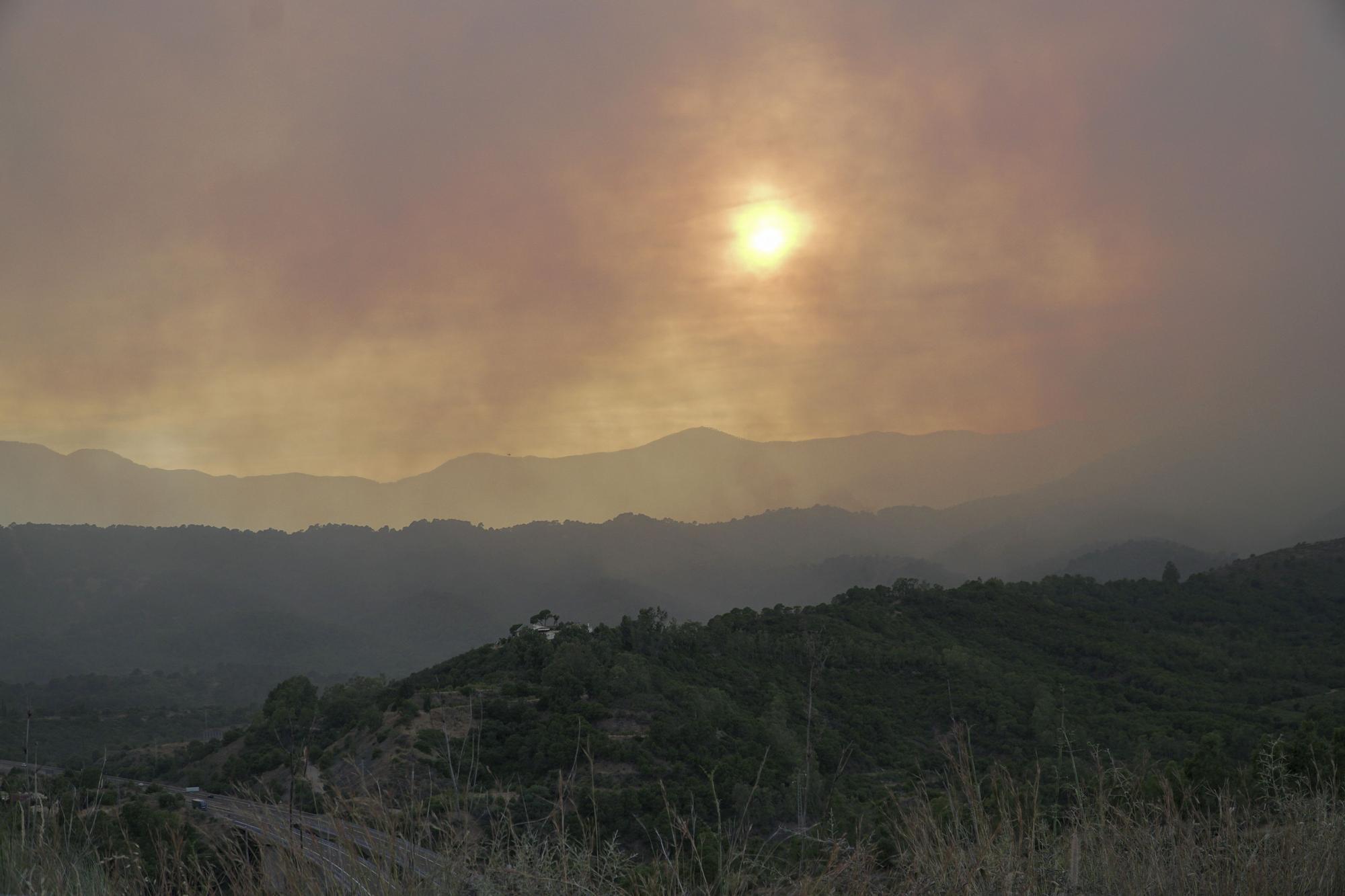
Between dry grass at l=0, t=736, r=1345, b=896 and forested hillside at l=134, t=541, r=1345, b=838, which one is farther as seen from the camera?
forested hillside at l=134, t=541, r=1345, b=838

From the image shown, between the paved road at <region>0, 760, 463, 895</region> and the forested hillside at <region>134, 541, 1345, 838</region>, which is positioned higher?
the paved road at <region>0, 760, 463, 895</region>

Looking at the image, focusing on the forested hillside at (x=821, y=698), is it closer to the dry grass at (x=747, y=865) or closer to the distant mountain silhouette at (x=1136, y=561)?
the dry grass at (x=747, y=865)

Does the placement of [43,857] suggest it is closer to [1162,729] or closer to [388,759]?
[388,759]

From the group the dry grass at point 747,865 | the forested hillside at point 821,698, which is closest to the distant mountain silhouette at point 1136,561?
the forested hillside at point 821,698

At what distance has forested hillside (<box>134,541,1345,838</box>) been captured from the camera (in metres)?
31.2

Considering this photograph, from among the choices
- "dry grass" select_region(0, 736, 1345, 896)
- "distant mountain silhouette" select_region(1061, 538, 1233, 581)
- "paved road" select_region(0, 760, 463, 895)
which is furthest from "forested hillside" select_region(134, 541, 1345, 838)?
"distant mountain silhouette" select_region(1061, 538, 1233, 581)

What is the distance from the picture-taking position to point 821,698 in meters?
44.4

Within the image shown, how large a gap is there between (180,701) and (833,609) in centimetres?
10110

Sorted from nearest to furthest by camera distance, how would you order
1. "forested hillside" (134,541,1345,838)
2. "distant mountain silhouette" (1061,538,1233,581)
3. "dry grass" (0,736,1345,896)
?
"dry grass" (0,736,1345,896), "forested hillside" (134,541,1345,838), "distant mountain silhouette" (1061,538,1233,581)

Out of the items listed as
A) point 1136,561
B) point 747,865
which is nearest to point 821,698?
point 747,865

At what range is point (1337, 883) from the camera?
463 centimetres

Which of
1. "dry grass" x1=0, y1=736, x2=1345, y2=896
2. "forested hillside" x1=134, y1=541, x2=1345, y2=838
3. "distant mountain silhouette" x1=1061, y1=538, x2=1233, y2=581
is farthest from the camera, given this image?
"distant mountain silhouette" x1=1061, y1=538, x2=1233, y2=581

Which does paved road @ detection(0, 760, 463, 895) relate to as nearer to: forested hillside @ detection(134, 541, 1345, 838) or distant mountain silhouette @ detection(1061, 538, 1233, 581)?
forested hillside @ detection(134, 541, 1345, 838)

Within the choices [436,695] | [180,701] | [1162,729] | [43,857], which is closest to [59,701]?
[180,701]
